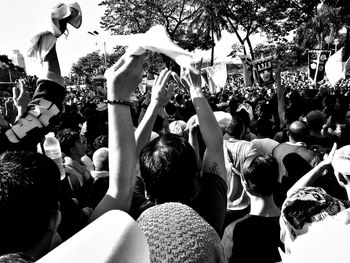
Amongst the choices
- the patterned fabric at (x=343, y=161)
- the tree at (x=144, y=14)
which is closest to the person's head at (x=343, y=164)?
the patterned fabric at (x=343, y=161)

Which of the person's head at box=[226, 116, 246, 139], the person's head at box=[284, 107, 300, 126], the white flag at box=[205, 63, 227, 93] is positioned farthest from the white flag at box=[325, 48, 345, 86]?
the person's head at box=[226, 116, 246, 139]

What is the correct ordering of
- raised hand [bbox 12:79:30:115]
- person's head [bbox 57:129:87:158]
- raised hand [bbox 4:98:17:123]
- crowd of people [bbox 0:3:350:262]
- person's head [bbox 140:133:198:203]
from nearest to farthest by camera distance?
crowd of people [bbox 0:3:350:262], person's head [bbox 140:133:198:203], raised hand [bbox 12:79:30:115], raised hand [bbox 4:98:17:123], person's head [bbox 57:129:87:158]

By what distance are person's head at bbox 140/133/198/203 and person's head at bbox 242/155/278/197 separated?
105 centimetres

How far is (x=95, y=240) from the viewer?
0.63m

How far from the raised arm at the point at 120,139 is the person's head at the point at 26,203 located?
30cm

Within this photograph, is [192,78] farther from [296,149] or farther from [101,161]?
[296,149]

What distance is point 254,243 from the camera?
7.90 ft

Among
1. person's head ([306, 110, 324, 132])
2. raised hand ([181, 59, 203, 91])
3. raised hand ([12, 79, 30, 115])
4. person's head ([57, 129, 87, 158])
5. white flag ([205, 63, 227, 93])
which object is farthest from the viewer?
white flag ([205, 63, 227, 93])

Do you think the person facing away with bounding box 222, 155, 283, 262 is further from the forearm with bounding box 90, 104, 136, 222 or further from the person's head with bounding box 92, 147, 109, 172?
the person's head with bounding box 92, 147, 109, 172

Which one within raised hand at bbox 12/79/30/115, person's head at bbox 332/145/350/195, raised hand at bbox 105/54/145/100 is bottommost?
person's head at bbox 332/145/350/195

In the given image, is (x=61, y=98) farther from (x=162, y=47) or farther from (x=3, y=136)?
(x=162, y=47)

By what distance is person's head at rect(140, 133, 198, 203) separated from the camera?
1.68m

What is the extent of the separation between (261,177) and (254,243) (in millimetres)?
488

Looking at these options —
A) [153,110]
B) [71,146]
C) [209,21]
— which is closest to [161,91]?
[153,110]
